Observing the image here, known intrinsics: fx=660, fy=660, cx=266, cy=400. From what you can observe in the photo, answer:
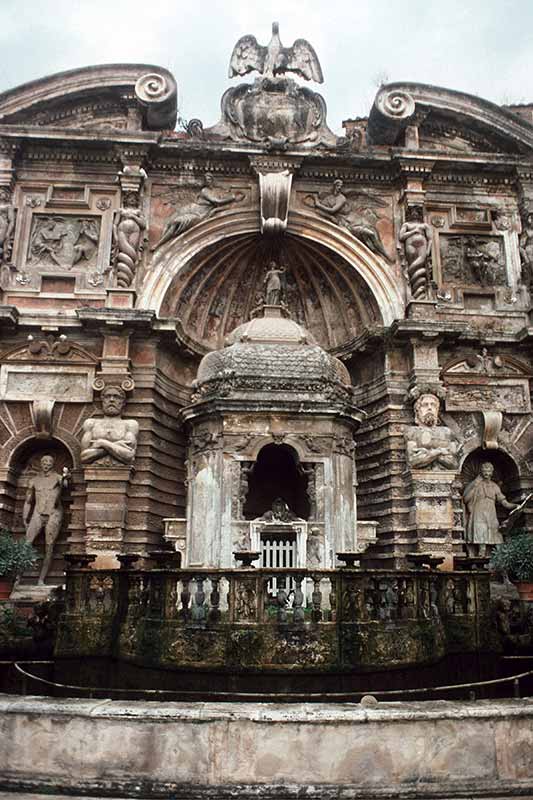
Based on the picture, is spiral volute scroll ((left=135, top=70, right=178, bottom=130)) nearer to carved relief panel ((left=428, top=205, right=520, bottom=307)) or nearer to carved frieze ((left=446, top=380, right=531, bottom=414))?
carved relief panel ((left=428, top=205, right=520, bottom=307))

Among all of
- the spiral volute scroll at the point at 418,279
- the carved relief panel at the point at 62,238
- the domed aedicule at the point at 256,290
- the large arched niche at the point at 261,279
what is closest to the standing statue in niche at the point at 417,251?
the spiral volute scroll at the point at 418,279

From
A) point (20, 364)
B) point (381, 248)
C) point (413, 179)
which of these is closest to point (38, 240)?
point (20, 364)

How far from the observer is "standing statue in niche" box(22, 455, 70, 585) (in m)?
12.6

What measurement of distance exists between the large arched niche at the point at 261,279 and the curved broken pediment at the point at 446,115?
292 centimetres

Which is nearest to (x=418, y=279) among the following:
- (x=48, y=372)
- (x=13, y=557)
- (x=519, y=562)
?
(x=519, y=562)

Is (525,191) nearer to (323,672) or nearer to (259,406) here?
(259,406)

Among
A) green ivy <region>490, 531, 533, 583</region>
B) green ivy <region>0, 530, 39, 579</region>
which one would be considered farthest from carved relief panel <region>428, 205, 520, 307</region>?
green ivy <region>0, 530, 39, 579</region>

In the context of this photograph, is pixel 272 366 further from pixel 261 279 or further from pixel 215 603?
pixel 261 279

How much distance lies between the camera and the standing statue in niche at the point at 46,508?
12.6 m

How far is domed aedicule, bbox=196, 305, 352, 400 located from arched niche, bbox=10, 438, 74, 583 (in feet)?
14.1

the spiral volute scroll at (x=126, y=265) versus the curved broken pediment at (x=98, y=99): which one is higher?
the curved broken pediment at (x=98, y=99)

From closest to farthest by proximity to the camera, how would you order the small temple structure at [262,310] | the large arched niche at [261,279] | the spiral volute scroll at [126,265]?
the small temple structure at [262,310] → the spiral volute scroll at [126,265] → the large arched niche at [261,279]

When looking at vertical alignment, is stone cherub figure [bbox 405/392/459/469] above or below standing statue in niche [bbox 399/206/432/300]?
below

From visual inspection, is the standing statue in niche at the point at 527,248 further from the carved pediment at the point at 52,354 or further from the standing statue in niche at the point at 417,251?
the carved pediment at the point at 52,354
